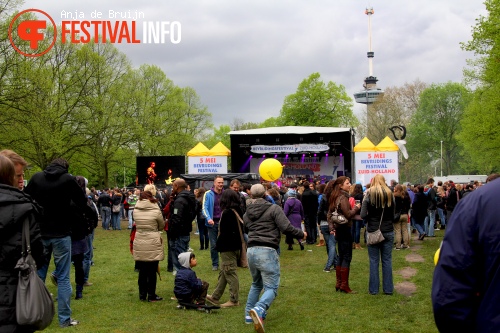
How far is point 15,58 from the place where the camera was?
2583 centimetres

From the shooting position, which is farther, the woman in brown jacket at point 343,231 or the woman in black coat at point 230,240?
the woman in brown jacket at point 343,231

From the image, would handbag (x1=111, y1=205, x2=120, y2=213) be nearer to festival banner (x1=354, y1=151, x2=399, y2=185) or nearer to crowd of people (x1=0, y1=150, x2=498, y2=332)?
festival banner (x1=354, y1=151, x2=399, y2=185)

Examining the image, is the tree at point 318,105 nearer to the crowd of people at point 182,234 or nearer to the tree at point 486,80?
the tree at point 486,80

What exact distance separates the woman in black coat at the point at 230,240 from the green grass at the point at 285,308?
0.36 m

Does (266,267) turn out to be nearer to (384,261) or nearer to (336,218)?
(336,218)

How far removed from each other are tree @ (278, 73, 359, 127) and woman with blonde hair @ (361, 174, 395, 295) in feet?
137

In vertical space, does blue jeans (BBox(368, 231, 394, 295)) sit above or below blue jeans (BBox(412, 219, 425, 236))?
above

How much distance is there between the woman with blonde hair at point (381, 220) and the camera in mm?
8594

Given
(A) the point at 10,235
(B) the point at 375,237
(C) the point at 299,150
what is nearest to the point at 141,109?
(C) the point at 299,150

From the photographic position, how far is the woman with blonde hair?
338 inches

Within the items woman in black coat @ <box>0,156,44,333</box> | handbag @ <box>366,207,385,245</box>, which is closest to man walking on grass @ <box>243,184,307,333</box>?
handbag @ <box>366,207,385,245</box>

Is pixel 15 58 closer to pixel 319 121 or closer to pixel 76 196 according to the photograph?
pixel 76 196

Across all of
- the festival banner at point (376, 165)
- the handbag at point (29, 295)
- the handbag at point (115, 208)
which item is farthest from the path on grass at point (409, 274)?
the handbag at point (115, 208)

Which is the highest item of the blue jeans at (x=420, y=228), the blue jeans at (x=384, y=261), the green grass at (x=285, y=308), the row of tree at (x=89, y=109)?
the row of tree at (x=89, y=109)
